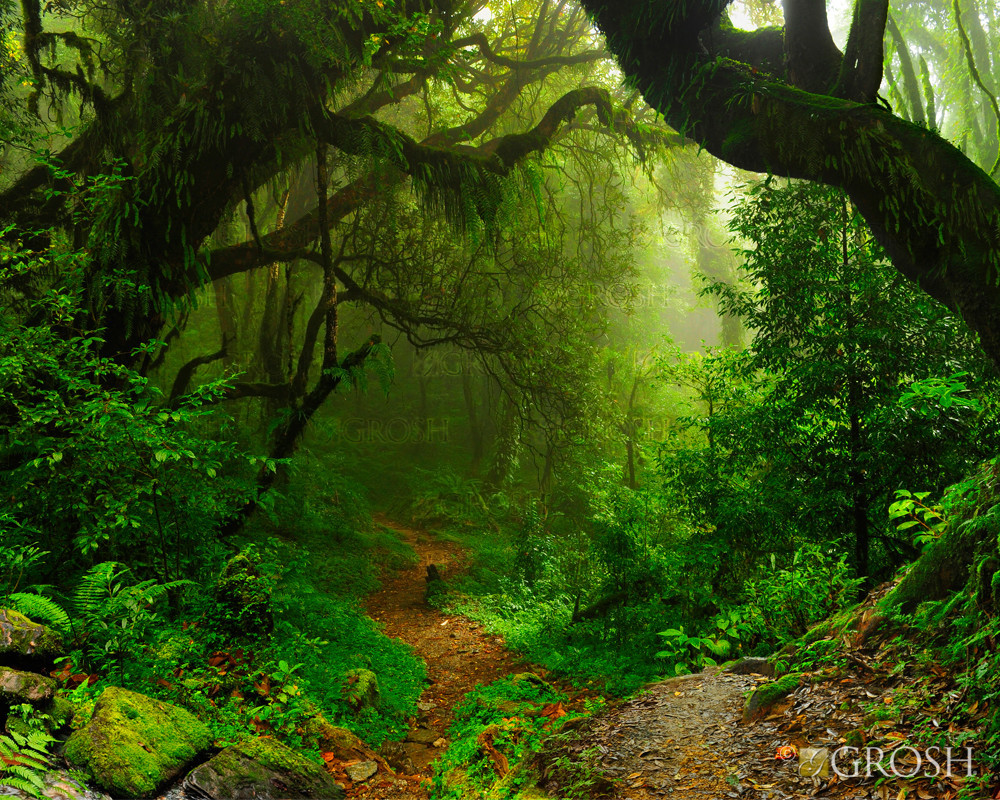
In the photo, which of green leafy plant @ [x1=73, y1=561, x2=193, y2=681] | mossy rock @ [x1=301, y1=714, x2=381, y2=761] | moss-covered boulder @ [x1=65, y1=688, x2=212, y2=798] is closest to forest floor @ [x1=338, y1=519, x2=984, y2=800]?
mossy rock @ [x1=301, y1=714, x2=381, y2=761]

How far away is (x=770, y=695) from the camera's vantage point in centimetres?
387

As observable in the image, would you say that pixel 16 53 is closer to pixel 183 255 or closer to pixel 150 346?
pixel 183 255

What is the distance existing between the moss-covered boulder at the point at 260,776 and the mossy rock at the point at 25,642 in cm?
120

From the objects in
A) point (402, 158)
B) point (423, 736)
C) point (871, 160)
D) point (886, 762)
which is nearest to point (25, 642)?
point (423, 736)

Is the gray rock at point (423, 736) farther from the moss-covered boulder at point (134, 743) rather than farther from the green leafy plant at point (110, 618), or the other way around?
the green leafy plant at point (110, 618)


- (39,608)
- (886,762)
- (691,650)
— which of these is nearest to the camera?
(886,762)

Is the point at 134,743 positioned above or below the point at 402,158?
below

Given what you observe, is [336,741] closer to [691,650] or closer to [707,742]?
[707,742]

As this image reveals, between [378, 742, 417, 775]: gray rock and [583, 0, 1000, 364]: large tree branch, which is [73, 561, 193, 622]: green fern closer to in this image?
[378, 742, 417, 775]: gray rock

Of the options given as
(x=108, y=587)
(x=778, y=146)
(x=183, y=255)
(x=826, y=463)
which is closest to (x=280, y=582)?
(x=108, y=587)

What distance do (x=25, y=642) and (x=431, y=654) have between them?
4.66 meters

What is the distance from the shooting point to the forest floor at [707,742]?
2.88m

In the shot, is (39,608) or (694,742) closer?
(39,608)

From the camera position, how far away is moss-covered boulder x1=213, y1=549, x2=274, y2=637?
16.4 feet
